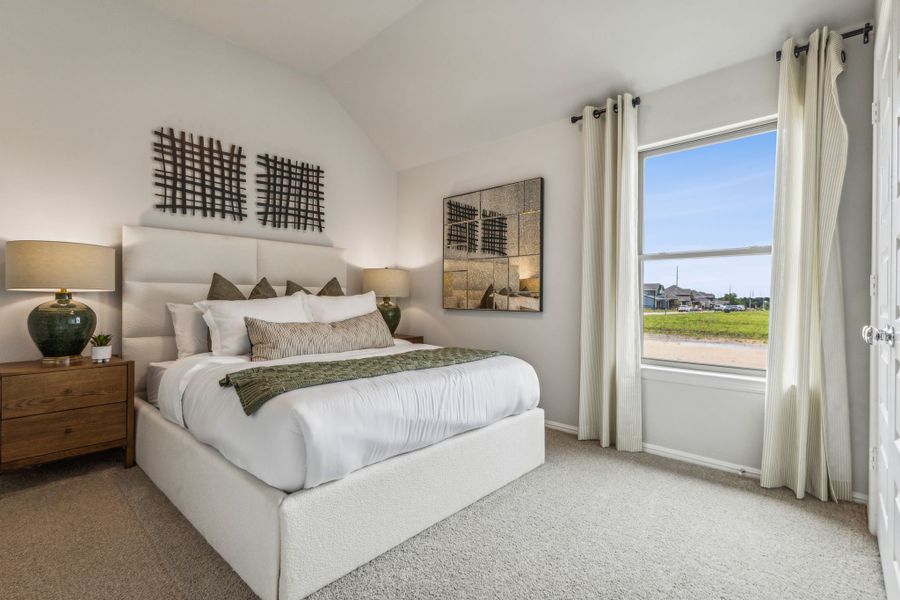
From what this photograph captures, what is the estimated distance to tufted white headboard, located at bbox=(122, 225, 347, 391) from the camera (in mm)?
2949

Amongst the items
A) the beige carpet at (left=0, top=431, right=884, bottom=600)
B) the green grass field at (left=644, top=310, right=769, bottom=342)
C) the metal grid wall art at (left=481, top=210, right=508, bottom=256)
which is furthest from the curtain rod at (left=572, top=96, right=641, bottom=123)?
the beige carpet at (left=0, top=431, right=884, bottom=600)

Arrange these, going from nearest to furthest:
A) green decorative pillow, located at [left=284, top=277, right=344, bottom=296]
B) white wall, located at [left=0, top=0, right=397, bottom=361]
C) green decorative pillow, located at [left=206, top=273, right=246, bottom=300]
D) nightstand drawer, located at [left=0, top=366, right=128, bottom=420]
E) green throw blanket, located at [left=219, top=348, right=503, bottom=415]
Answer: green throw blanket, located at [left=219, top=348, right=503, bottom=415] < nightstand drawer, located at [left=0, top=366, right=128, bottom=420] < white wall, located at [left=0, top=0, right=397, bottom=361] < green decorative pillow, located at [left=206, top=273, right=246, bottom=300] < green decorative pillow, located at [left=284, top=277, right=344, bottom=296]

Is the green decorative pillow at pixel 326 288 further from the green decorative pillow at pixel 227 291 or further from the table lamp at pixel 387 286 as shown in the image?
the table lamp at pixel 387 286

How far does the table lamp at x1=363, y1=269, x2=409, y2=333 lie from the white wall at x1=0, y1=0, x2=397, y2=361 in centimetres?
72

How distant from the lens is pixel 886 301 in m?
1.66

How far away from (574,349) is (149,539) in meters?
2.77

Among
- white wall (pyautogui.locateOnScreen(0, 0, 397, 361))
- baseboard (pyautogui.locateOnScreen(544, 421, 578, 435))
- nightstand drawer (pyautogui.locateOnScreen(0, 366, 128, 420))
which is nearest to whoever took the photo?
nightstand drawer (pyautogui.locateOnScreen(0, 366, 128, 420))

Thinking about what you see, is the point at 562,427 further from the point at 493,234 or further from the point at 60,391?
the point at 60,391

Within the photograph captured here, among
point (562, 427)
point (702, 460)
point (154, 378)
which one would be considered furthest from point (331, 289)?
point (702, 460)

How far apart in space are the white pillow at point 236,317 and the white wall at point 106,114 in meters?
0.80

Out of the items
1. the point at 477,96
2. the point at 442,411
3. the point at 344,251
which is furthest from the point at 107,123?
the point at 442,411

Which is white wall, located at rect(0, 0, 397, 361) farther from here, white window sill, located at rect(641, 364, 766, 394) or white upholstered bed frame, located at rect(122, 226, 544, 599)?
white window sill, located at rect(641, 364, 766, 394)

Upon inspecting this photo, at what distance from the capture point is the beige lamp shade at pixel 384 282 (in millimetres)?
4148

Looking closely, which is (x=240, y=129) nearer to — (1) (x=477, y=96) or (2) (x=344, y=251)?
(2) (x=344, y=251)
